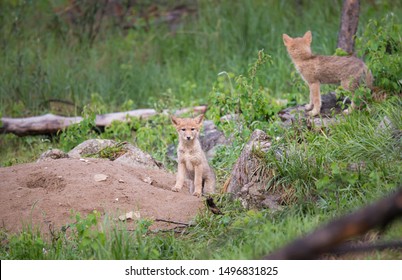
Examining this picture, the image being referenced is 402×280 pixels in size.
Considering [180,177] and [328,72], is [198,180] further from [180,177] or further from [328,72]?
[328,72]

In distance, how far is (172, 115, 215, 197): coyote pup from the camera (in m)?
7.32

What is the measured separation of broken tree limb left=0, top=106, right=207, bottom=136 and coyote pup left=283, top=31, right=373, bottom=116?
7.43 feet

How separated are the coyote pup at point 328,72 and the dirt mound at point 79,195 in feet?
6.62

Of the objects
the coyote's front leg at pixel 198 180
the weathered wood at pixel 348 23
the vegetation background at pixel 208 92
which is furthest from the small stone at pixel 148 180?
the weathered wood at pixel 348 23

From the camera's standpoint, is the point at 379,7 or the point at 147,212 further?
the point at 379,7

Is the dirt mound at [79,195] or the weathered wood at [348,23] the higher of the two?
the weathered wood at [348,23]

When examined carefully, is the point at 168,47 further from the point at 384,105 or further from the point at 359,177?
the point at 359,177

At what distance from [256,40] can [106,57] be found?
277cm

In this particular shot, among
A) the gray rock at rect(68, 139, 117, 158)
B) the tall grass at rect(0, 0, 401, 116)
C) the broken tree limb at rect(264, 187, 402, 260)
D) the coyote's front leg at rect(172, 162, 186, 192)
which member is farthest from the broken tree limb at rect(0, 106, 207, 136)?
the broken tree limb at rect(264, 187, 402, 260)

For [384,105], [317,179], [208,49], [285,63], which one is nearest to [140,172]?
[317,179]

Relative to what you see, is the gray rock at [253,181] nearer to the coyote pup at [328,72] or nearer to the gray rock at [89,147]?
the coyote pup at [328,72]

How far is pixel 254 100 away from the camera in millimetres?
8133

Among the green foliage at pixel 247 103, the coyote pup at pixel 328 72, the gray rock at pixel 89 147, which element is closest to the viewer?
the coyote pup at pixel 328 72

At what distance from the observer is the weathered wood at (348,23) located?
943 centimetres
